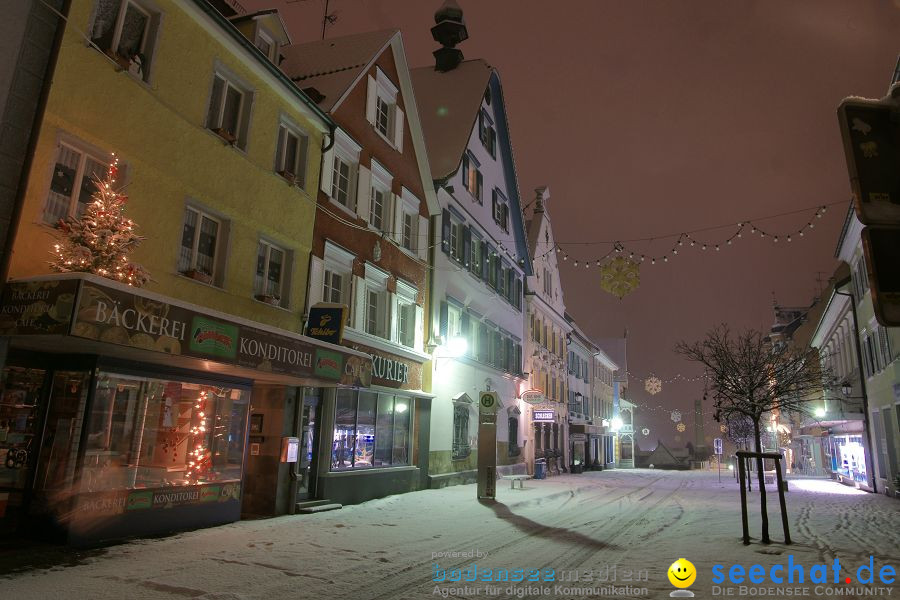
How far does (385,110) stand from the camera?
19.0 m

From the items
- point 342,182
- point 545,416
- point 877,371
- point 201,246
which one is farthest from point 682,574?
point 545,416

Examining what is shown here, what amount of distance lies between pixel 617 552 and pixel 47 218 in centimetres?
964

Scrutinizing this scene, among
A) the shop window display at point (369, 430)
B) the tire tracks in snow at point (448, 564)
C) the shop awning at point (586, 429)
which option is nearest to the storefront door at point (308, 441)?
the shop window display at point (369, 430)

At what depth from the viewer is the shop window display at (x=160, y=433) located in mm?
8977

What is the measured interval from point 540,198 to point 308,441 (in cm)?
2533

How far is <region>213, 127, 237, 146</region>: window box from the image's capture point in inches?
460

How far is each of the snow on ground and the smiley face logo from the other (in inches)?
3.9

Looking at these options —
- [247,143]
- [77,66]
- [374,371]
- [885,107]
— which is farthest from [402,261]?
[885,107]

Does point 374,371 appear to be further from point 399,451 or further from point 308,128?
point 308,128

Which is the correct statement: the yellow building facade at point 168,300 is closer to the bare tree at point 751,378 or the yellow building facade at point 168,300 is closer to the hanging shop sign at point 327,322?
the hanging shop sign at point 327,322

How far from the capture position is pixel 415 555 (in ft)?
28.8

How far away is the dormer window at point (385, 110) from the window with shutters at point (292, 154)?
332 cm

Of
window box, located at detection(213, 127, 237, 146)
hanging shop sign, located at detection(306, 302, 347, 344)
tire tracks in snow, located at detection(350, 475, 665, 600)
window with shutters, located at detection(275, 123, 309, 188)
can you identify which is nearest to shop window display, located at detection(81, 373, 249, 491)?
hanging shop sign, located at detection(306, 302, 347, 344)

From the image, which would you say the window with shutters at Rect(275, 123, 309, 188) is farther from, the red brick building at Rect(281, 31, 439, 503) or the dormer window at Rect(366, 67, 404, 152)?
the dormer window at Rect(366, 67, 404, 152)
